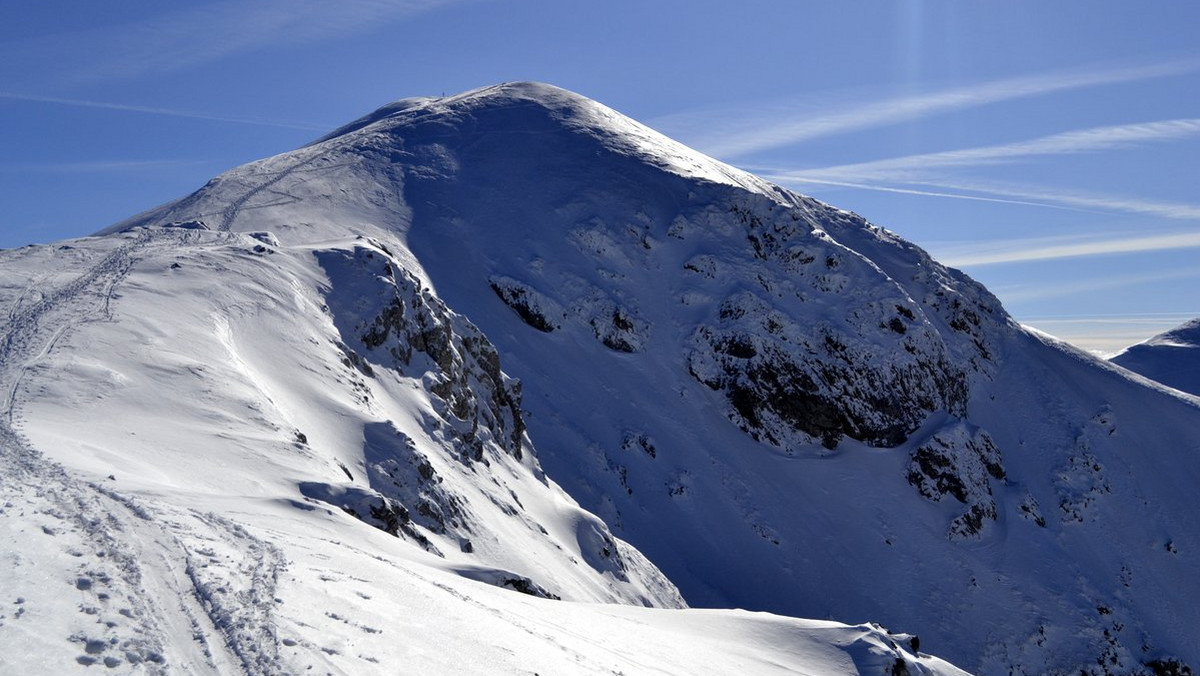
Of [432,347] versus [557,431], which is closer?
[432,347]

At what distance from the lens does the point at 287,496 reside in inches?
650

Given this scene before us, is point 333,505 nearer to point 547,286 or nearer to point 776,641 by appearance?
point 776,641

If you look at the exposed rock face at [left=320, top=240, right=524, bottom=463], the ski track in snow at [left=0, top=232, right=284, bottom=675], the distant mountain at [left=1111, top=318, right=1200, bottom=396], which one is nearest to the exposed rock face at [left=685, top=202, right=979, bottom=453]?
the exposed rock face at [left=320, top=240, right=524, bottom=463]

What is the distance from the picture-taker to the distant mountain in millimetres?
87875

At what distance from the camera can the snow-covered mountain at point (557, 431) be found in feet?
40.8

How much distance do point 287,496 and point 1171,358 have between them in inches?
4002

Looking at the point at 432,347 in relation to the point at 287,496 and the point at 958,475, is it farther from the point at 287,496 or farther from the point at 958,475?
the point at 958,475

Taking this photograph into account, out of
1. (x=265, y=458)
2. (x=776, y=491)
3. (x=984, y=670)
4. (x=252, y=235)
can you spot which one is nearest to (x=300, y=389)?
(x=265, y=458)

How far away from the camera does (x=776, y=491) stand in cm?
4903

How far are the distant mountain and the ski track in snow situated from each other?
95.5 metres

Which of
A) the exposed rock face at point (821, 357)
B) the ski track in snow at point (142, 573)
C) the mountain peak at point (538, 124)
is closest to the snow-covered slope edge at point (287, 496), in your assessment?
the ski track in snow at point (142, 573)

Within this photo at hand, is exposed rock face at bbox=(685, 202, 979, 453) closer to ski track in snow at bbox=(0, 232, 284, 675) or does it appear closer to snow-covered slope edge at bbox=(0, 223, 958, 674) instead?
snow-covered slope edge at bbox=(0, 223, 958, 674)

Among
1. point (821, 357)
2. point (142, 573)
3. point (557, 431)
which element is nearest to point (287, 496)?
point (142, 573)

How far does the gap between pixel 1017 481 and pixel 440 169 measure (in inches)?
1722
